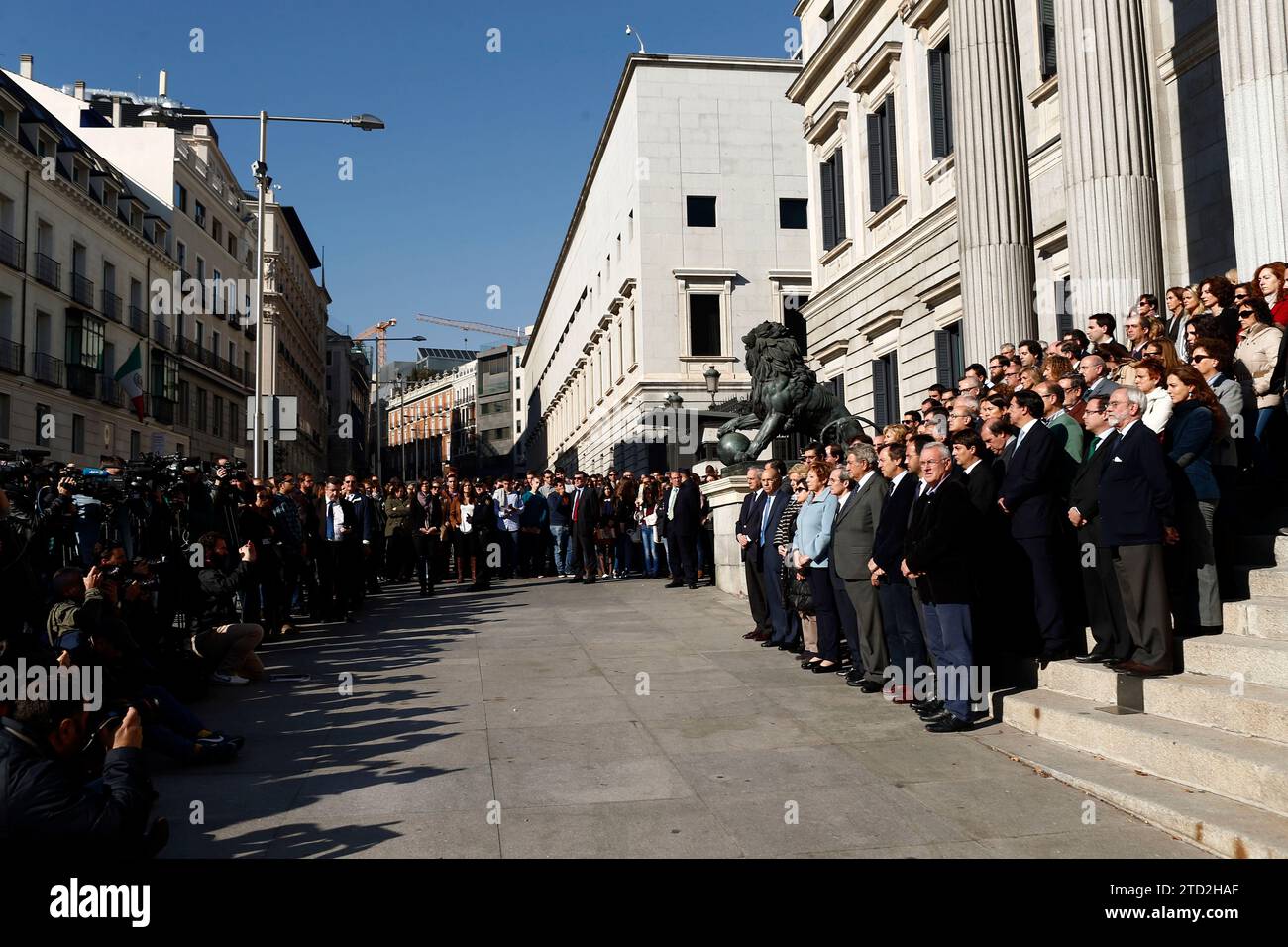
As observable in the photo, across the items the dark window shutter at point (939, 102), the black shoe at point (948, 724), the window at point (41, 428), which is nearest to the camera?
the black shoe at point (948, 724)

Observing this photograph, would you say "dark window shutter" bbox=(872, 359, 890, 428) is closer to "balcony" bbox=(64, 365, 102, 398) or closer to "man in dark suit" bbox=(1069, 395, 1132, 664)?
"man in dark suit" bbox=(1069, 395, 1132, 664)

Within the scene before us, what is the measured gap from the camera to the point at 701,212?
40438mm

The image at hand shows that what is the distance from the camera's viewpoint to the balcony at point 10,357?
32.4 metres

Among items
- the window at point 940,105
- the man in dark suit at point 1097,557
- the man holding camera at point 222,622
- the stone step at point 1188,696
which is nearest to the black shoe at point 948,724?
the stone step at point 1188,696

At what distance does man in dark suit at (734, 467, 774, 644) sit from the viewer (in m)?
11.8

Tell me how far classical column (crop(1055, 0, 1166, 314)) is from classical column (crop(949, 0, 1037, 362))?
195cm

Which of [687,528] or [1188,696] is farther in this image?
[687,528]

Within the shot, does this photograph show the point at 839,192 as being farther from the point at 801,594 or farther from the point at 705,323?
the point at 801,594

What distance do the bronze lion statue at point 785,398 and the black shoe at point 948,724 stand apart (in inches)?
379

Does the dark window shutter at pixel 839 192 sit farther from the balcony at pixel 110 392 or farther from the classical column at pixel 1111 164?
the balcony at pixel 110 392

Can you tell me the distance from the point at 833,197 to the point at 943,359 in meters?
8.82

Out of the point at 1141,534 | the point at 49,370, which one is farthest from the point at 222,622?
the point at 49,370

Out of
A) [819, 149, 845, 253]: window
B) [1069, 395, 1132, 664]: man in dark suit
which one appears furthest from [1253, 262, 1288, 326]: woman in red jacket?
[819, 149, 845, 253]: window
